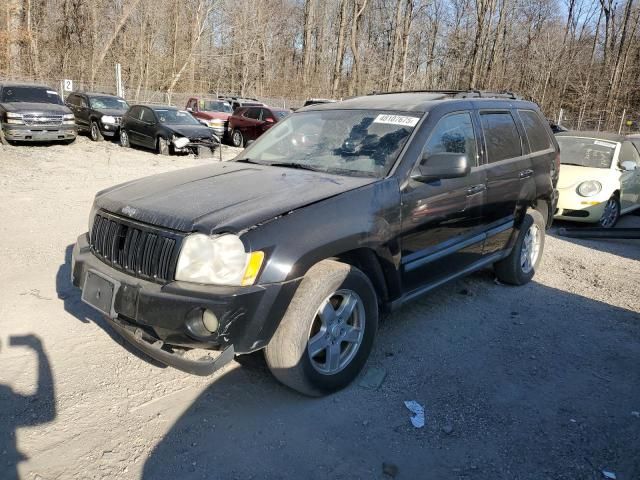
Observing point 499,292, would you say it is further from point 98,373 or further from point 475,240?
point 98,373

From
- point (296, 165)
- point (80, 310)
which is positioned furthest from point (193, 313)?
point (80, 310)

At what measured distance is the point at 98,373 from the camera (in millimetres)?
3334

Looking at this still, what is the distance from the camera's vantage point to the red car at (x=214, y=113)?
21.0m

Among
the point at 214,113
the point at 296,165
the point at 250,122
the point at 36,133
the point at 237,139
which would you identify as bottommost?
the point at 237,139

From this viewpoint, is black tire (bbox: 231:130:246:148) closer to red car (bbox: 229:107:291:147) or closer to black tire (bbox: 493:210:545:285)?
red car (bbox: 229:107:291:147)

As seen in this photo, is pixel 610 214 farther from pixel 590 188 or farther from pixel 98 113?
pixel 98 113

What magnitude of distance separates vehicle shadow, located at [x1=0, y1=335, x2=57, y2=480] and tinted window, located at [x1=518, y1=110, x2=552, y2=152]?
4.69 m

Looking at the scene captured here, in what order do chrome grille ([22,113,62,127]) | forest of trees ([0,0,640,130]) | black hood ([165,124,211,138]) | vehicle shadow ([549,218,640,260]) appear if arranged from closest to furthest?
vehicle shadow ([549,218,640,260]) < chrome grille ([22,113,62,127]) < black hood ([165,124,211,138]) < forest of trees ([0,0,640,130])

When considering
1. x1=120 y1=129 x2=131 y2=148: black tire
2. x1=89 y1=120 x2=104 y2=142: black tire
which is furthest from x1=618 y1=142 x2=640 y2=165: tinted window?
x1=89 y1=120 x2=104 y2=142: black tire

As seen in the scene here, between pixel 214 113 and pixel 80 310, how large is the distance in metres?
18.6

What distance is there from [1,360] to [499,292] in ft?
14.4

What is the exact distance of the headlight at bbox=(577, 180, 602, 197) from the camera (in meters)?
8.18

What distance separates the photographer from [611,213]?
8617 mm

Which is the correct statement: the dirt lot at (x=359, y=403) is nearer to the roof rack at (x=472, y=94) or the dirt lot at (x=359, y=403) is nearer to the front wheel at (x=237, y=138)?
the roof rack at (x=472, y=94)
